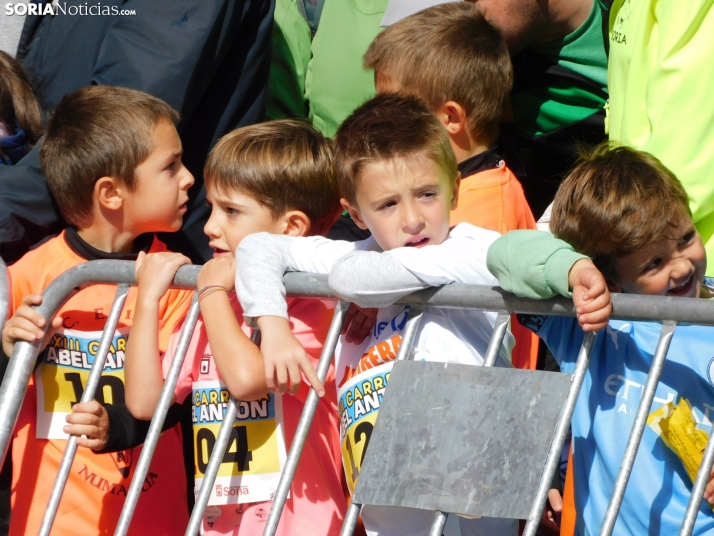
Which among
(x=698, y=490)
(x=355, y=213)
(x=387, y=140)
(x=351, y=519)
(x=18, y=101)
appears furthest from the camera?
(x=18, y=101)

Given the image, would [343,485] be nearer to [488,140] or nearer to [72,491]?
[72,491]

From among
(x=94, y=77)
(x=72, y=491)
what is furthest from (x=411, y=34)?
(x=72, y=491)

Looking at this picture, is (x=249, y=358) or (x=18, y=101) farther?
(x=18, y=101)

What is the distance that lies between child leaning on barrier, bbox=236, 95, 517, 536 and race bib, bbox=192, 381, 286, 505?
0.21 m

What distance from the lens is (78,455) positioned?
3.25m

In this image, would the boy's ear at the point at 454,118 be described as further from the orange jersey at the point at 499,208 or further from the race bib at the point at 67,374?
the race bib at the point at 67,374

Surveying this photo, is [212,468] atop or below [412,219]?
below

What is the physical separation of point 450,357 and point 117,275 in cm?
104

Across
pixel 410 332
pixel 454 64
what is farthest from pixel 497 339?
pixel 454 64

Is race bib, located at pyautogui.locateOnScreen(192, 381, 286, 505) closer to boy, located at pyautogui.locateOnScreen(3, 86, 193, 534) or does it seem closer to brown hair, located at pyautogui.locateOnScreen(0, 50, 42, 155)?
boy, located at pyautogui.locateOnScreen(3, 86, 193, 534)

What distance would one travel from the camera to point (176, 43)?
3.63 metres

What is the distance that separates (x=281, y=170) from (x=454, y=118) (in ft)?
2.13

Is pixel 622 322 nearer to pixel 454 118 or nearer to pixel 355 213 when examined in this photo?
pixel 355 213

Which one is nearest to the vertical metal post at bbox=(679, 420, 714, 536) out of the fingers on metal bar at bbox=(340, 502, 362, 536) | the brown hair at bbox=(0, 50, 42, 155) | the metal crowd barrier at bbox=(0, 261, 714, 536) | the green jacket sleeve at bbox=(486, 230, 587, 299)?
the metal crowd barrier at bbox=(0, 261, 714, 536)
